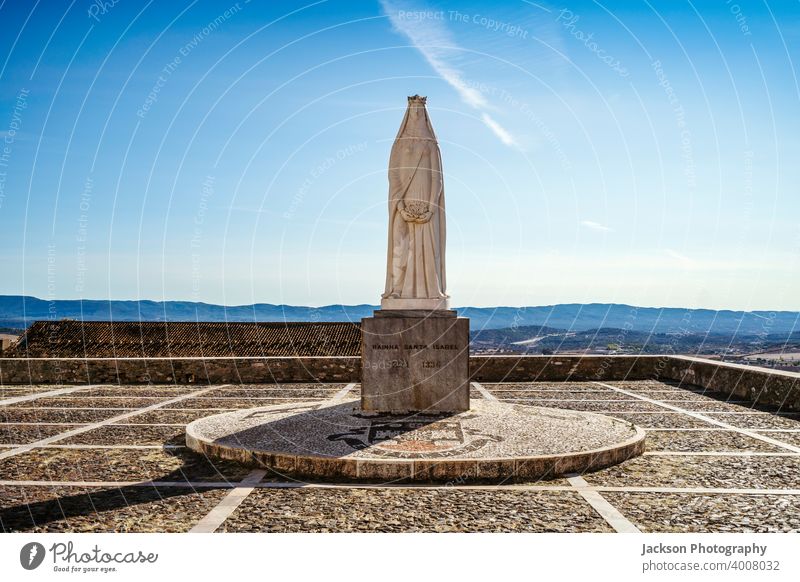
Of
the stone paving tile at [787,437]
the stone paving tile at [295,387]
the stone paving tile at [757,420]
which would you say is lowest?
the stone paving tile at [787,437]

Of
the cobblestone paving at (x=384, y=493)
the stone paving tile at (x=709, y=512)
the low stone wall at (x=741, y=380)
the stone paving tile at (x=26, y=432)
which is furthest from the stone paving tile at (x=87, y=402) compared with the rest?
the low stone wall at (x=741, y=380)

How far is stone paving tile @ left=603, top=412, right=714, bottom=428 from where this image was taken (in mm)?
9938

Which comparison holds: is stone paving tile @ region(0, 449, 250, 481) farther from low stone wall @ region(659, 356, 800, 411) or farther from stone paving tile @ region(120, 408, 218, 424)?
low stone wall @ region(659, 356, 800, 411)

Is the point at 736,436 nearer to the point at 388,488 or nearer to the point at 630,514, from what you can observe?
the point at 630,514

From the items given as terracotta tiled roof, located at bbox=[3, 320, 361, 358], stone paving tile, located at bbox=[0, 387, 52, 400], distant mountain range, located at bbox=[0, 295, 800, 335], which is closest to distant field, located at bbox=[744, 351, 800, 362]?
distant mountain range, located at bbox=[0, 295, 800, 335]

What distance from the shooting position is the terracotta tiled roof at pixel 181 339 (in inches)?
1227

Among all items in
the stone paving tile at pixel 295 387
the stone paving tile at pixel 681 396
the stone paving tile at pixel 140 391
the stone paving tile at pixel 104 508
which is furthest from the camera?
the stone paving tile at pixel 295 387

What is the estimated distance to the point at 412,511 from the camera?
5.46 meters

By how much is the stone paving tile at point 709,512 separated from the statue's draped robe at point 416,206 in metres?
4.47

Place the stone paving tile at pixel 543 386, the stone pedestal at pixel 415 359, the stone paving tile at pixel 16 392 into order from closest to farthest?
1. the stone pedestal at pixel 415 359
2. the stone paving tile at pixel 16 392
3. the stone paving tile at pixel 543 386

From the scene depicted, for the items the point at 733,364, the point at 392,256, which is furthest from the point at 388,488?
the point at 733,364

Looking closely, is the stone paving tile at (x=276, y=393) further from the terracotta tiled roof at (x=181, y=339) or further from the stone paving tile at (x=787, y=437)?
the terracotta tiled roof at (x=181, y=339)

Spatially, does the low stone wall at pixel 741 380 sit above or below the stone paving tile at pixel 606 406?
above

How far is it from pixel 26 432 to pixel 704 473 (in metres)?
8.63
